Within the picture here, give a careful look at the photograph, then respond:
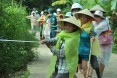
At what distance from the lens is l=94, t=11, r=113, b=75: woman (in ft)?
29.6

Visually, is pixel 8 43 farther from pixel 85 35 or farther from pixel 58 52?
pixel 58 52

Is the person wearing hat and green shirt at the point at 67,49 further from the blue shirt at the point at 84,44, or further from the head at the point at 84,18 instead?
the head at the point at 84,18

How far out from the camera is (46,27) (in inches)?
670

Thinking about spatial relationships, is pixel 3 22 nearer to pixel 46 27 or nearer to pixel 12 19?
pixel 12 19

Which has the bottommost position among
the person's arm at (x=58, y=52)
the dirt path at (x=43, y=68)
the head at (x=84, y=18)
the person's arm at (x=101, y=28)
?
the dirt path at (x=43, y=68)

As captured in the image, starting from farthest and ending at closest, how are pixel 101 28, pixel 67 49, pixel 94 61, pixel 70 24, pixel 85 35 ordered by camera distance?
1. pixel 101 28
2. pixel 94 61
3. pixel 85 35
4. pixel 70 24
5. pixel 67 49

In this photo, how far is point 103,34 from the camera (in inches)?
361

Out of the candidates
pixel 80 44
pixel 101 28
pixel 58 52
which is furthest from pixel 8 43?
pixel 58 52

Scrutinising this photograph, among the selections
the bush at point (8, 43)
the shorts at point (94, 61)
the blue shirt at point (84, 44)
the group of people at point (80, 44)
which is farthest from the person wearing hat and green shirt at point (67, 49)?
the bush at point (8, 43)

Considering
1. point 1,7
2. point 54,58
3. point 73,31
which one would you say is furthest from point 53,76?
point 1,7

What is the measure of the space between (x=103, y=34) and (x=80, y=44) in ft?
3.81

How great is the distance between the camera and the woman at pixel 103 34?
29.6 feet

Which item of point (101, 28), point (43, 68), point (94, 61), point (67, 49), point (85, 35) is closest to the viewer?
point (67, 49)

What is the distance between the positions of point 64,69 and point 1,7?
2351mm
